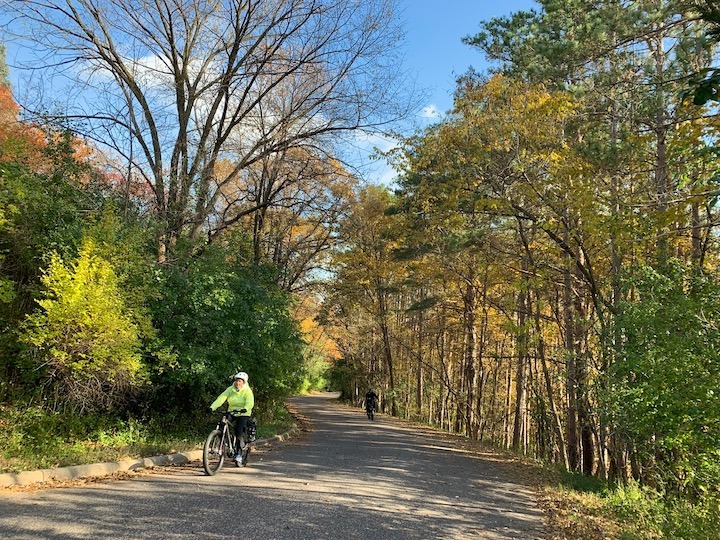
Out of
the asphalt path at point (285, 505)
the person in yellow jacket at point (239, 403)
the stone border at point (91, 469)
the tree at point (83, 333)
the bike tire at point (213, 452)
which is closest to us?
the asphalt path at point (285, 505)

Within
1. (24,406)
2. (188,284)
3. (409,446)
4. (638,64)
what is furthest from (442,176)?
(24,406)

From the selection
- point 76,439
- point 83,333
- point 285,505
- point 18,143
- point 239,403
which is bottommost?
point 285,505

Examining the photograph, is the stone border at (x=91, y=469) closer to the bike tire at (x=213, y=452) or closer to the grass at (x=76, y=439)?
the grass at (x=76, y=439)

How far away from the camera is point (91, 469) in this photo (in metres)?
7.62

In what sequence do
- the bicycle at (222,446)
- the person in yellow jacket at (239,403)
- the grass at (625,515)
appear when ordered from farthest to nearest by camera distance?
1. the person in yellow jacket at (239,403)
2. the bicycle at (222,446)
3. the grass at (625,515)

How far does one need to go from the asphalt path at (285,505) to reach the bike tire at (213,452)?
194mm

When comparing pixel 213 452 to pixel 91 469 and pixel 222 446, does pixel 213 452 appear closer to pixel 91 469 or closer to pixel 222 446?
pixel 222 446

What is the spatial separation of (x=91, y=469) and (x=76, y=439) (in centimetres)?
193

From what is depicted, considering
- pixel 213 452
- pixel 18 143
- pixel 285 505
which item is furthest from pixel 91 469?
pixel 18 143

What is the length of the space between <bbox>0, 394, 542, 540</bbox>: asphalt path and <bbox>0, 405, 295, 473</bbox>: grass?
822mm

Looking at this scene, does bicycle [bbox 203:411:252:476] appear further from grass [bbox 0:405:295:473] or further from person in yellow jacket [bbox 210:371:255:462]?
grass [bbox 0:405:295:473]

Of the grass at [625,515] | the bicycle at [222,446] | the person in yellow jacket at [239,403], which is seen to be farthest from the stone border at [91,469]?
the grass at [625,515]

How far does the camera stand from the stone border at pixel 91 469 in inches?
258

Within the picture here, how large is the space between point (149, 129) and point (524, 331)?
12291 mm
